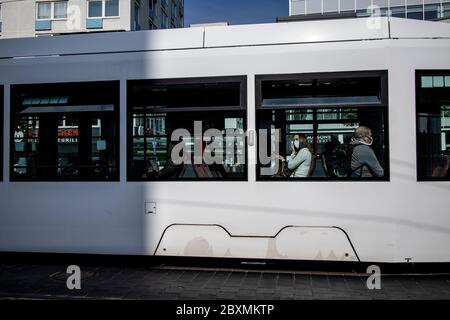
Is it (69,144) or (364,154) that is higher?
(69,144)

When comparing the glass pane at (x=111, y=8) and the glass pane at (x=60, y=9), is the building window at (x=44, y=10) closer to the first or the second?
the glass pane at (x=60, y=9)

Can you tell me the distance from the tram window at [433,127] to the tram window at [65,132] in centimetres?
379

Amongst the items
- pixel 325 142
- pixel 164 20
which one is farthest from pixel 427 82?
pixel 164 20

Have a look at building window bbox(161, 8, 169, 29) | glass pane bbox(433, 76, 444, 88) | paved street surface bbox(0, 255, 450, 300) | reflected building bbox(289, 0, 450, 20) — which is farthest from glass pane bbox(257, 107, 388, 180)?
building window bbox(161, 8, 169, 29)

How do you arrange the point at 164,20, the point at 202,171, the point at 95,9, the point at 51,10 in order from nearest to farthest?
the point at 202,171
the point at 95,9
the point at 51,10
the point at 164,20

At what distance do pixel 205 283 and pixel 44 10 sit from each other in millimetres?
38180

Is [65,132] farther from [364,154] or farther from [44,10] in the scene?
[44,10]

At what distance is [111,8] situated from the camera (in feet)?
123

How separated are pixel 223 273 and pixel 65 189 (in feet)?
7.85

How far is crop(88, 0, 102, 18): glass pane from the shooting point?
37438 mm

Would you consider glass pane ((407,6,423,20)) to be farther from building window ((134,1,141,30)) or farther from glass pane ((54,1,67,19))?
glass pane ((54,1,67,19))

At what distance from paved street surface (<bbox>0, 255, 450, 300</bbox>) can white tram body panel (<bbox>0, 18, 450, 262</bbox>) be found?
0.90 ft

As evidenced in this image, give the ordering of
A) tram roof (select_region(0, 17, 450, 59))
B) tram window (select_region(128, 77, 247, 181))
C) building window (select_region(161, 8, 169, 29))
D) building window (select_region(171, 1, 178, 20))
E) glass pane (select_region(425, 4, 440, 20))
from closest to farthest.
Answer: tram roof (select_region(0, 17, 450, 59)) → tram window (select_region(128, 77, 247, 181)) → glass pane (select_region(425, 4, 440, 20)) → building window (select_region(161, 8, 169, 29)) → building window (select_region(171, 1, 178, 20))
